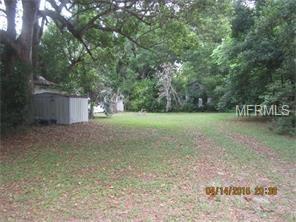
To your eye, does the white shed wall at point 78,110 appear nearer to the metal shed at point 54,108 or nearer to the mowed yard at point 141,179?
the metal shed at point 54,108

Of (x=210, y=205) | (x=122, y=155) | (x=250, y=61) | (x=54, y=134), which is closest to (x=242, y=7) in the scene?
(x=250, y=61)

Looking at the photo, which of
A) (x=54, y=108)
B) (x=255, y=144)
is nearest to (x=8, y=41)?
(x=54, y=108)

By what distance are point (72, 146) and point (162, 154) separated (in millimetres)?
2917

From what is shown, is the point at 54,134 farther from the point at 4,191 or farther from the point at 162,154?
the point at 4,191

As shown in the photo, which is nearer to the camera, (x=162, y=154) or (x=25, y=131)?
(x=162, y=154)

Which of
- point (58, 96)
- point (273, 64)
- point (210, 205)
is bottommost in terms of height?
point (210, 205)

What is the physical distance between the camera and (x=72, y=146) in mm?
11078

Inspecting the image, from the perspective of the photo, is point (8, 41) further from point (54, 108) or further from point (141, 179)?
point (141, 179)

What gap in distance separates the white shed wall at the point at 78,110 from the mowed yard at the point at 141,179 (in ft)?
24.0

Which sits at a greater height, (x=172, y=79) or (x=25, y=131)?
(x=172, y=79)

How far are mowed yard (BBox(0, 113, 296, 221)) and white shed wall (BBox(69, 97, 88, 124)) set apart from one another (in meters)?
7.30

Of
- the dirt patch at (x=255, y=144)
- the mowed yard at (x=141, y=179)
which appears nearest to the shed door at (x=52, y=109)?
the mowed yard at (x=141, y=179)

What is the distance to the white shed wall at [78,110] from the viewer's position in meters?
19.5

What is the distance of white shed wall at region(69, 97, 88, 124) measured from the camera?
1950 centimetres
